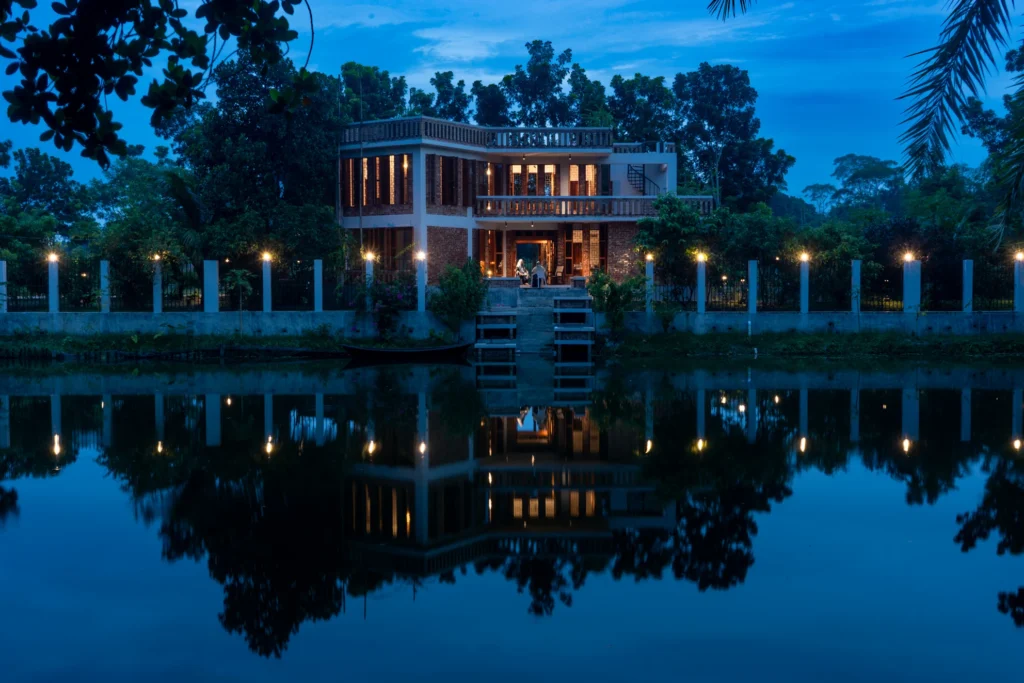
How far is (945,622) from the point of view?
6.11 meters

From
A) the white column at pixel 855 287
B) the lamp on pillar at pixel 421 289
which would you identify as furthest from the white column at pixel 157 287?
the white column at pixel 855 287

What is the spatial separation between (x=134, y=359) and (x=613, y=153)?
1575cm

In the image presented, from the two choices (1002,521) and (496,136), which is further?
(496,136)

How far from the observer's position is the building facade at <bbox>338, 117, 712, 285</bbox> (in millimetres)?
28781

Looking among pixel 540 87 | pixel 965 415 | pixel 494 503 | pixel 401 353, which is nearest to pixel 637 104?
pixel 540 87

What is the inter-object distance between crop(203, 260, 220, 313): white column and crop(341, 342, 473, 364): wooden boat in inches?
151

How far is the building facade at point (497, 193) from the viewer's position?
2878 cm

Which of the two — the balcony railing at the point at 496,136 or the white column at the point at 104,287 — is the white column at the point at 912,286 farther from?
the white column at the point at 104,287

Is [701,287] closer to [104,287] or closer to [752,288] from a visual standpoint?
[752,288]

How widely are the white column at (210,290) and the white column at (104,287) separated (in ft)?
7.88

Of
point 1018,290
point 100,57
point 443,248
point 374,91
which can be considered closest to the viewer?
point 100,57

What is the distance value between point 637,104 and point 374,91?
423 inches

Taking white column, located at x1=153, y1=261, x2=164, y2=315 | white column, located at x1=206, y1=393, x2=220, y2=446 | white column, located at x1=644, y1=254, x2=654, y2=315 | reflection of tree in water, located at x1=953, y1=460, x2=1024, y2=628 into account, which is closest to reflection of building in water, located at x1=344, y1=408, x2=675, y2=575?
reflection of tree in water, located at x1=953, y1=460, x2=1024, y2=628

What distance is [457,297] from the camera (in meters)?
24.5
